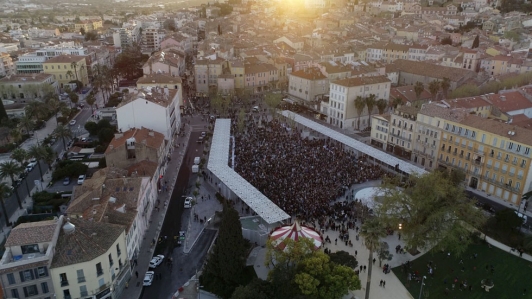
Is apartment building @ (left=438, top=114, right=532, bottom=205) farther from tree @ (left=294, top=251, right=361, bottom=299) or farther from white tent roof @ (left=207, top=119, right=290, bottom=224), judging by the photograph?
tree @ (left=294, top=251, right=361, bottom=299)

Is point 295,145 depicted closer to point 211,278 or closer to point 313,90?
point 313,90

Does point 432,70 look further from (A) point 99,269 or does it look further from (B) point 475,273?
(A) point 99,269

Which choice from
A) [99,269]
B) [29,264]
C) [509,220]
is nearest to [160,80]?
[99,269]

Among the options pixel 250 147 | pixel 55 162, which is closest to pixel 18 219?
pixel 55 162

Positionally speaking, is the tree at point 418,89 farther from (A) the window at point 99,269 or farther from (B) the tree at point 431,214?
(A) the window at point 99,269

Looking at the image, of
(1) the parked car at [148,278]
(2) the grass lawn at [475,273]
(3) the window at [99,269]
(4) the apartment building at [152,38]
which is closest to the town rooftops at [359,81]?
(2) the grass lawn at [475,273]

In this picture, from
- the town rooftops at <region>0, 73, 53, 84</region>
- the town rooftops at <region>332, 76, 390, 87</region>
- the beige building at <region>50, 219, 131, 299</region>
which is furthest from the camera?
the town rooftops at <region>0, 73, 53, 84</region>

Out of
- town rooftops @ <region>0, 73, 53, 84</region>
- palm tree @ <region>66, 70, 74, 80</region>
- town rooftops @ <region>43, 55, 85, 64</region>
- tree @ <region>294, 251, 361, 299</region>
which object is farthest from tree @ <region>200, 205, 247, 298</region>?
town rooftops @ <region>43, 55, 85, 64</region>
